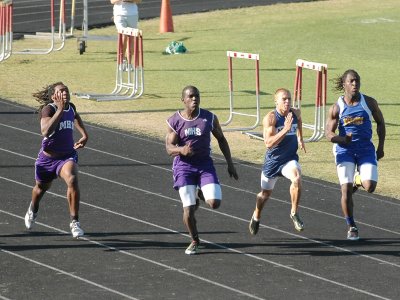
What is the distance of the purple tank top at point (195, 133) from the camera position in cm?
1382

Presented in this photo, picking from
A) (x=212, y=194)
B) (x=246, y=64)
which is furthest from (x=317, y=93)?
(x=246, y=64)

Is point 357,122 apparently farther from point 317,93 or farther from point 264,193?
point 317,93

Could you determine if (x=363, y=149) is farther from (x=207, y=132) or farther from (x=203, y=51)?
(x=203, y=51)

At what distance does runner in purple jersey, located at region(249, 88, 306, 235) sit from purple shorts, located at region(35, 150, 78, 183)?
7.09 feet

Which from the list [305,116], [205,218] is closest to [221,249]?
[205,218]

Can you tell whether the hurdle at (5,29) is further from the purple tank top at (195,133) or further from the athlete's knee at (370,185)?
the athlete's knee at (370,185)

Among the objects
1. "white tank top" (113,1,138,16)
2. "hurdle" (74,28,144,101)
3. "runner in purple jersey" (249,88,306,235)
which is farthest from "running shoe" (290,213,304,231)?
"white tank top" (113,1,138,16)

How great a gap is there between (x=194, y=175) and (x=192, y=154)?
27 centimetres

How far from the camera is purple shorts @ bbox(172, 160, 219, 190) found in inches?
544

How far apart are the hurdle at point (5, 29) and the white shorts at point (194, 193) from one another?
14.9 metres

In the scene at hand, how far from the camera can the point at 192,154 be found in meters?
13.7

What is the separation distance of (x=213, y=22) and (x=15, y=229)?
78.8 ft

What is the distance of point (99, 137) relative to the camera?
70.1ft

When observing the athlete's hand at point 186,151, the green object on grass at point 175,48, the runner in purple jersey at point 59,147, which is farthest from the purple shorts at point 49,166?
the green object on grass at point 175,48
